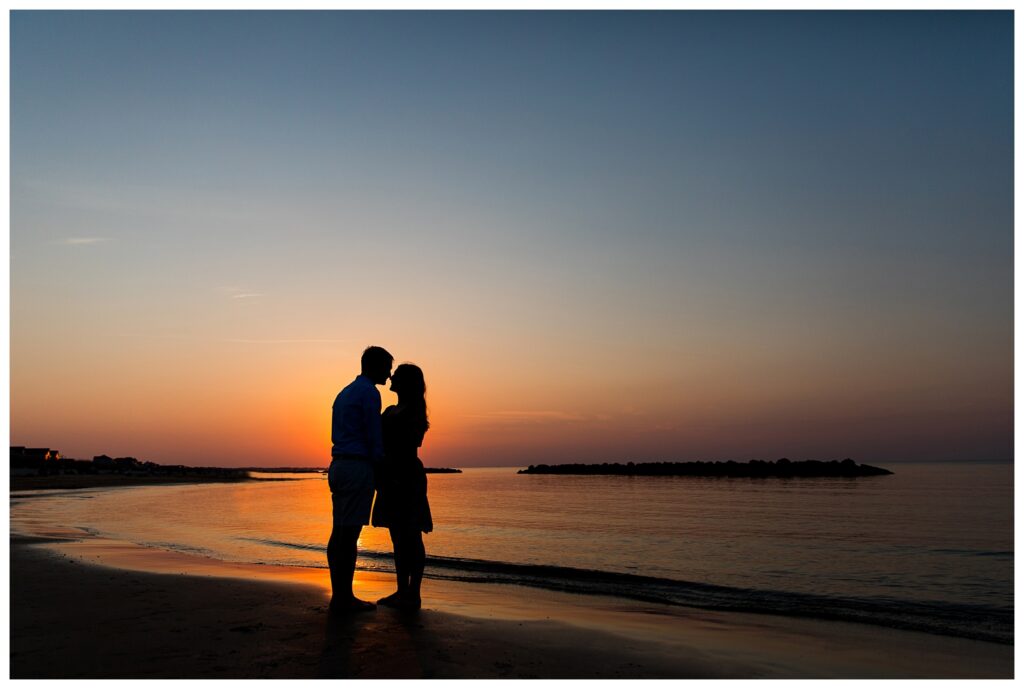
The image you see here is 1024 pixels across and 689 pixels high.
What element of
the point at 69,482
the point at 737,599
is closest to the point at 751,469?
the point at 69,482

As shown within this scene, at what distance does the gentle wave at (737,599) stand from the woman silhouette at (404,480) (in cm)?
421

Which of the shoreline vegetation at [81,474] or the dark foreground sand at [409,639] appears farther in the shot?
the shoreline vegetation at [81,474]

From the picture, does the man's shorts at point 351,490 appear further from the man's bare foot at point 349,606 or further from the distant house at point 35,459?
the distant house at point 35,459

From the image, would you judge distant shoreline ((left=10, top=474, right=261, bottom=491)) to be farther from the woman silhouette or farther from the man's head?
the man's head

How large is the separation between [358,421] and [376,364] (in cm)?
55

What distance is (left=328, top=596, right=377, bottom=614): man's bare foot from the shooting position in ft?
21.6

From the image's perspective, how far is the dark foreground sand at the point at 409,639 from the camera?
16.6 feet

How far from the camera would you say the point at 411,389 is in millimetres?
7066

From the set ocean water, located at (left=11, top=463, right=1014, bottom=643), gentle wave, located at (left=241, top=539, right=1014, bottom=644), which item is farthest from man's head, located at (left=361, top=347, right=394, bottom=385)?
ocean water, located at (left=11, top=463, right=1014, bottom=643)

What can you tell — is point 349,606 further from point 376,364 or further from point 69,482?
point 69,482

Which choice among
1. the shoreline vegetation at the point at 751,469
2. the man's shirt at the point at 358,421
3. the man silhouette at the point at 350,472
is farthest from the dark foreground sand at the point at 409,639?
the shoreline vegetation at the point at 751,469

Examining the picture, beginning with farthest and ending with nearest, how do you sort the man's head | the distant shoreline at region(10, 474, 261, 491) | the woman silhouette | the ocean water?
the distant shoreline at region(10, 474, 261, 491)
the ocean water
the woman silhouette
the man's head

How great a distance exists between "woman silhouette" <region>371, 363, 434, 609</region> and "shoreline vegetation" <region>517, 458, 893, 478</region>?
82.4m
